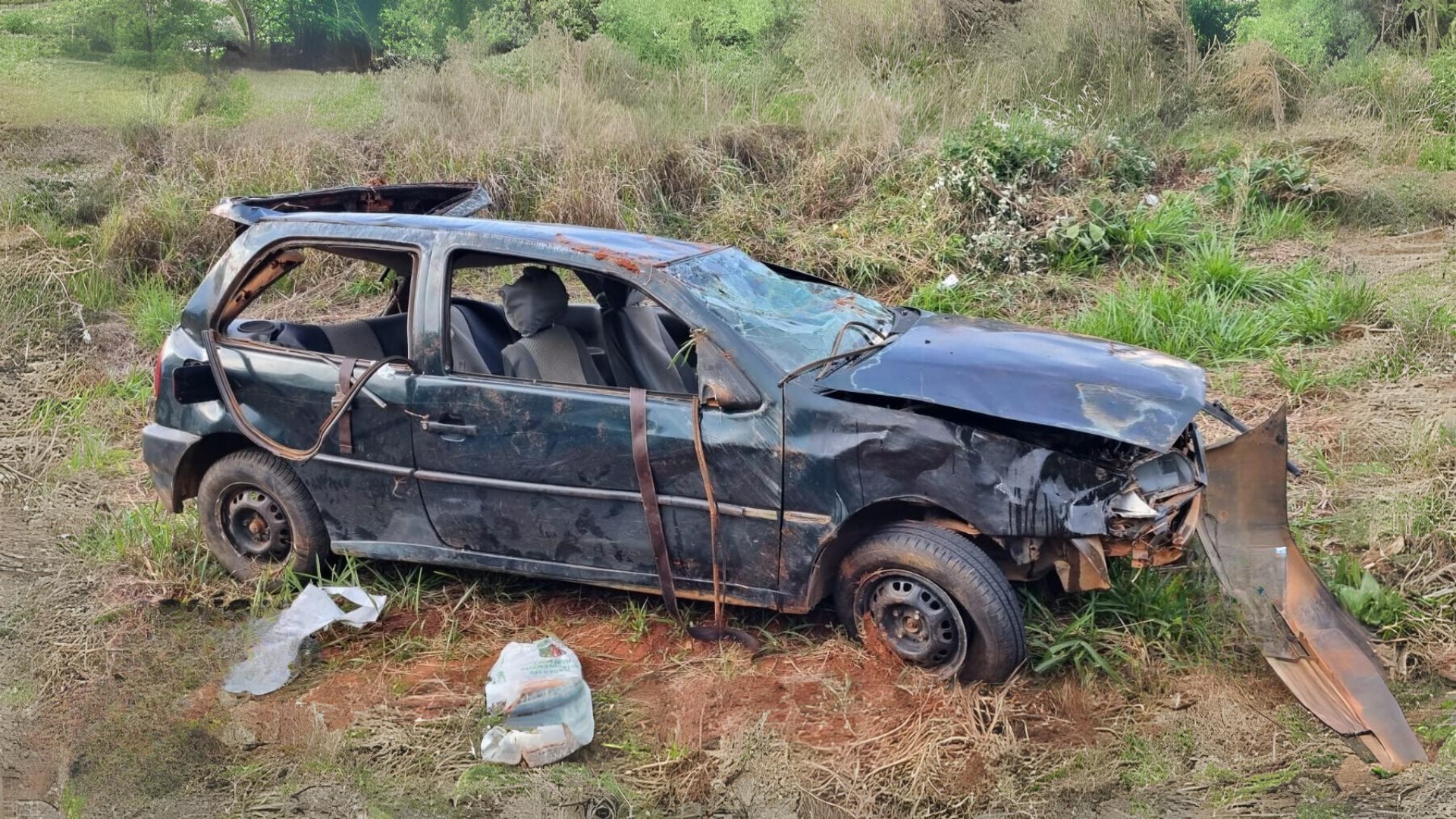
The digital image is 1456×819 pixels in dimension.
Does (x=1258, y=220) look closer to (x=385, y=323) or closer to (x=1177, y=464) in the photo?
(x=1177, y=464)

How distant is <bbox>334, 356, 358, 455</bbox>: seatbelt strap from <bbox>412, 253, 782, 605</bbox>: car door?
29cm

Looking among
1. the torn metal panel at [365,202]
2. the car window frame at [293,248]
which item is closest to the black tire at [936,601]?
the car window frame at [293,248]

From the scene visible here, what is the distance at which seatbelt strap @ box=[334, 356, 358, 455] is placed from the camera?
4281 millimetres

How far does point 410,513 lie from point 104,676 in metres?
1.26

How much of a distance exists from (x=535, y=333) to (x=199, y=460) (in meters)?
1.58

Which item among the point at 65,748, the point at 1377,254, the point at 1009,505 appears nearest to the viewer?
the point at 1009,505

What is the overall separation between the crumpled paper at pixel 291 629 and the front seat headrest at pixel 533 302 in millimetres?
1229

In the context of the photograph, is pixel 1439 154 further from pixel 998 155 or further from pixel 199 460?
pixel 199 460

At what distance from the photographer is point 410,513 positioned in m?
4.36

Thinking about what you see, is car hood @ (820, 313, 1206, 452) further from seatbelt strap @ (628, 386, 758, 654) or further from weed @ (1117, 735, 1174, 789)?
weed @ (1117, 735, 1174, 789)

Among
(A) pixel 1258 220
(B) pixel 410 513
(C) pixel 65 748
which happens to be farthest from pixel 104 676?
(A) pixel 1258 220

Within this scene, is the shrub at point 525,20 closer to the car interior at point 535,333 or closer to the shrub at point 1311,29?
the shrub at point 1311,29

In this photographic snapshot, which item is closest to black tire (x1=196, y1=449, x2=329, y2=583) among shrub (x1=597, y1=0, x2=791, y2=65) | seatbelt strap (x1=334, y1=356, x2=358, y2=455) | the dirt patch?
seatbelt strap (x1=334, y1=356, x2=358, y2=455)

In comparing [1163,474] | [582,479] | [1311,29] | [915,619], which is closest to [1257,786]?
[1163,474]
